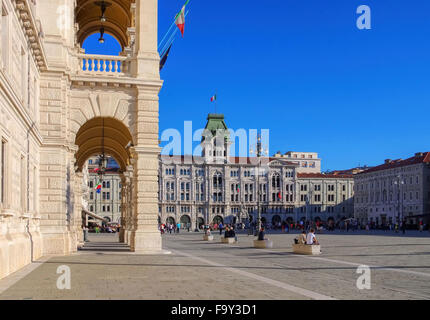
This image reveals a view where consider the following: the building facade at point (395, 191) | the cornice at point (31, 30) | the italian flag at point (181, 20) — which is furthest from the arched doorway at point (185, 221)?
the cornice at point (31, 30)

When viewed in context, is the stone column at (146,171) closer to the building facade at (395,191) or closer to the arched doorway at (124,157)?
the arched doorway at (124,157)

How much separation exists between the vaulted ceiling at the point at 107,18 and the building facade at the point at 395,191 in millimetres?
80223

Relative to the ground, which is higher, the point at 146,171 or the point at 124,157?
the point at 124,157

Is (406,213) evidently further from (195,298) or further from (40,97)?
(195,298)

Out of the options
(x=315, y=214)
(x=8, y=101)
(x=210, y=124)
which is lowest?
(x=315, y=214)

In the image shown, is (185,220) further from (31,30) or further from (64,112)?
(31,30)

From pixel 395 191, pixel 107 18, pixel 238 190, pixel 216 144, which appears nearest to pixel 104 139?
pixel 107 18

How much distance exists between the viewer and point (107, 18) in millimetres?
35031

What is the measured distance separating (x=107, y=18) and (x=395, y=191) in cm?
9492

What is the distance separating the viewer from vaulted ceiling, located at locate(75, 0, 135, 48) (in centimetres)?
3238

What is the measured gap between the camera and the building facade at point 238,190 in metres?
136
